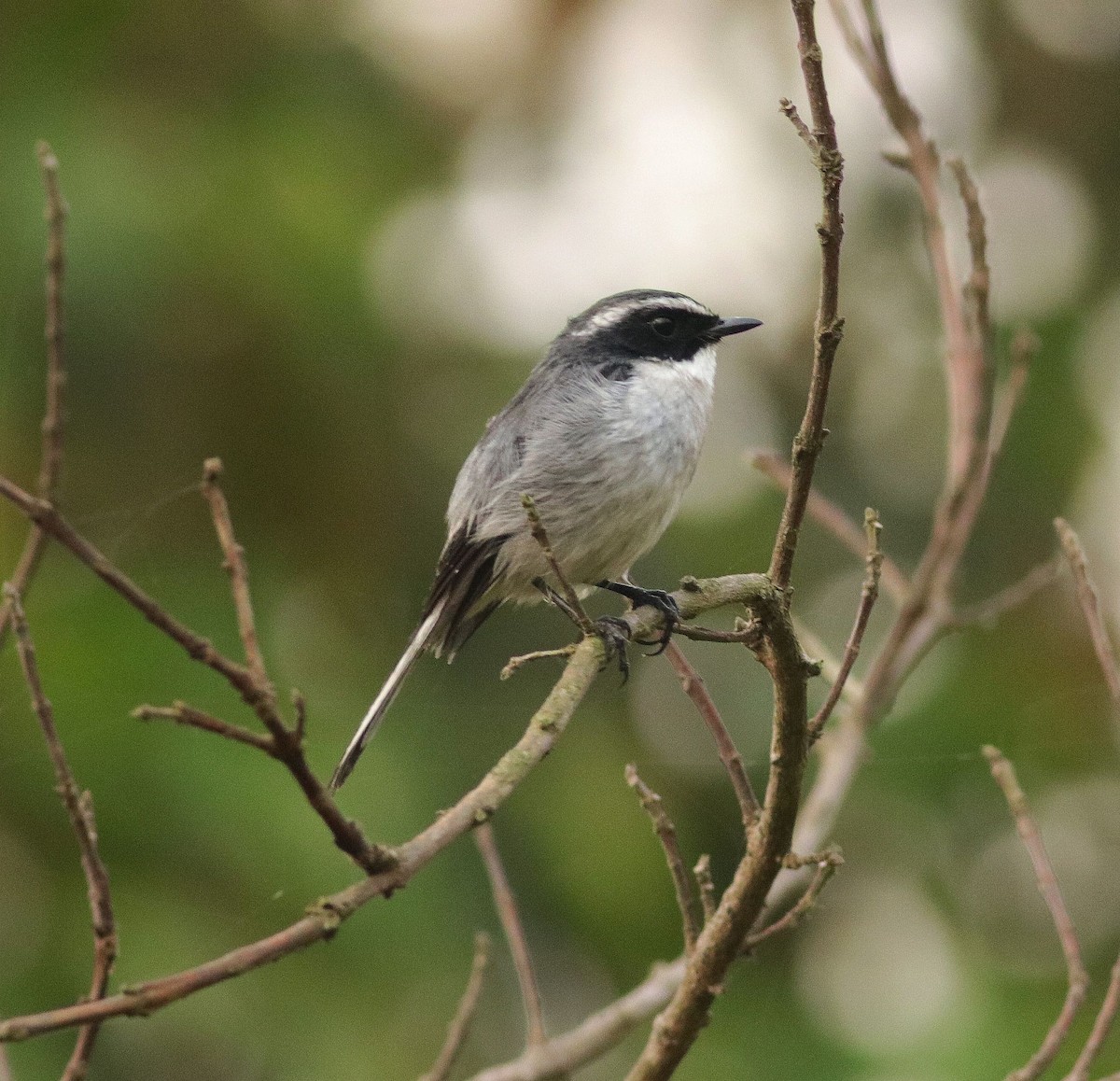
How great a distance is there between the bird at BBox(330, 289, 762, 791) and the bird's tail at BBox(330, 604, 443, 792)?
1 centimetres

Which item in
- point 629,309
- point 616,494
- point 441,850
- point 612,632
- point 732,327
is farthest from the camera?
point 629,309

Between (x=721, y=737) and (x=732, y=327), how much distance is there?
1848 millimetres

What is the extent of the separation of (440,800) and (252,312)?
85.8 inches

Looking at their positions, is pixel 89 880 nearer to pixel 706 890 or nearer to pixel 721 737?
pixel 706 890

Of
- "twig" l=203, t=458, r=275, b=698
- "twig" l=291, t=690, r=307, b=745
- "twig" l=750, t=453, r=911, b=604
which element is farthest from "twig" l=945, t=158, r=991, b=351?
"twig" l=291, t=690, r=307, b=745

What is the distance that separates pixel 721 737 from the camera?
2730 millimetres

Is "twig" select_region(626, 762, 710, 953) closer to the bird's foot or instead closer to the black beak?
the bird's foot

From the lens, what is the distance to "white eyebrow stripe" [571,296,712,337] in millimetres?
4324

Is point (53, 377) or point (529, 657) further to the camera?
point (529, 657)

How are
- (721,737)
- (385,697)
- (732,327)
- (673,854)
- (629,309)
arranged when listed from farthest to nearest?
(629,309), (732,327), (385,697), (721,737), (673,854)

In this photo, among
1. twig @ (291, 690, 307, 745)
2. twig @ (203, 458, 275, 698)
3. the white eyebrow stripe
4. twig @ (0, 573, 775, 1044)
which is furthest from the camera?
the white eyebrow stripe

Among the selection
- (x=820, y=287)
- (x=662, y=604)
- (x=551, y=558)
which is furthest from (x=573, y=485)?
(x=820, y=287)

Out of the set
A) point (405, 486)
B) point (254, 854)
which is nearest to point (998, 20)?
point (405, 486)

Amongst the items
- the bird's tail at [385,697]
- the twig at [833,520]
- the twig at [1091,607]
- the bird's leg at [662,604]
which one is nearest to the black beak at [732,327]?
the twig at [833,520]
